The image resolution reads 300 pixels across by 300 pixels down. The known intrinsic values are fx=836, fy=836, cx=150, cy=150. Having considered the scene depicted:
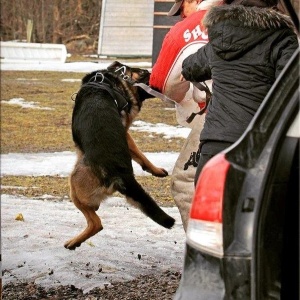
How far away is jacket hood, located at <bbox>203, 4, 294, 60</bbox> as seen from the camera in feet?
12.7

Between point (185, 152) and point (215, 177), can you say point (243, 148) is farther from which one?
point (185, 152)

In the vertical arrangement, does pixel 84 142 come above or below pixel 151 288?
above

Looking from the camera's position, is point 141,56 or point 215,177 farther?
point 141,56

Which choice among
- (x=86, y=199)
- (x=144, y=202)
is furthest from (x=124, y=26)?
(x=144, y=202)

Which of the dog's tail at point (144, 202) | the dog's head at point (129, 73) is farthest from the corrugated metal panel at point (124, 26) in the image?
the dog's tail at point (144, 202)

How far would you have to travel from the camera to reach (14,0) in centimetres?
2892

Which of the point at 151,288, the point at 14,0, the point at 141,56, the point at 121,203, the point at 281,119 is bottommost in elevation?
the point at 141,56

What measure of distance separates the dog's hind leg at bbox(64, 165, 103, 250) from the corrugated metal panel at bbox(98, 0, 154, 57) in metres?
27.7

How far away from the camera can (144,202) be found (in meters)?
5.56

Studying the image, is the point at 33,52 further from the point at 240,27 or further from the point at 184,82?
the point at 240,27

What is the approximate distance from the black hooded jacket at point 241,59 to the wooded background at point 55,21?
26.1m

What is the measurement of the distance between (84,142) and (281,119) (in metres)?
3.38

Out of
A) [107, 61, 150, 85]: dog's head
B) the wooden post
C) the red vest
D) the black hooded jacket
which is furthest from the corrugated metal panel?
the black hooded jacket

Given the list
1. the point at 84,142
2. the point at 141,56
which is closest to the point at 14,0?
the point at 141,56
